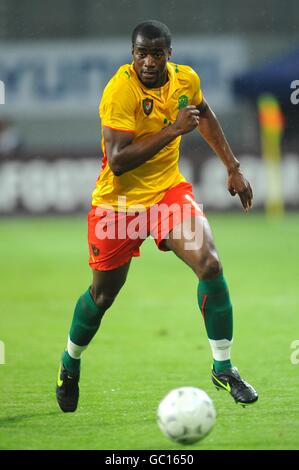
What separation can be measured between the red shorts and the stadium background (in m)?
0.90

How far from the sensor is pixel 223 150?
6488mm

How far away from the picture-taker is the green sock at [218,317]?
19.3 feet

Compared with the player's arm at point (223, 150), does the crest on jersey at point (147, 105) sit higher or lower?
higher

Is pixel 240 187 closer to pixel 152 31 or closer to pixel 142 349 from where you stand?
pixel 152 31

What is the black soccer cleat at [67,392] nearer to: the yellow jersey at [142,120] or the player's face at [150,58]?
the yellow jersey at [142,120]

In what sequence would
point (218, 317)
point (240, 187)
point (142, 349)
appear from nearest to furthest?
point (218, 317), point (240, 187), point (142, 349)

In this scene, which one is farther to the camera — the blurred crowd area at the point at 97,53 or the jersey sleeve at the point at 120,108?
the blurred crowd area at the point at 97,53

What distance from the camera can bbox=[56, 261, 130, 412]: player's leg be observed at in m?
6.11

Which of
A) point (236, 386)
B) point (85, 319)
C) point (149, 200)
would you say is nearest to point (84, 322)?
point (85, 319)

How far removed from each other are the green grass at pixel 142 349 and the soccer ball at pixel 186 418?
106 mm

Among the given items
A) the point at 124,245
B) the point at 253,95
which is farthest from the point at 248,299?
the point at 253,95

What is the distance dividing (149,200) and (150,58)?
85cm

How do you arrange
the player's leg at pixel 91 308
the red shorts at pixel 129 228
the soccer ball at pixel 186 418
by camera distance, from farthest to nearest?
the player's leg at pixel 91 308
the red shorts at pixel 129 228
the soccer ball at pixel 186 418

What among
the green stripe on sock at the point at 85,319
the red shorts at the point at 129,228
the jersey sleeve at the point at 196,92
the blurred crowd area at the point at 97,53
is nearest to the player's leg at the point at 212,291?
the red shorts at the point at 129,228
